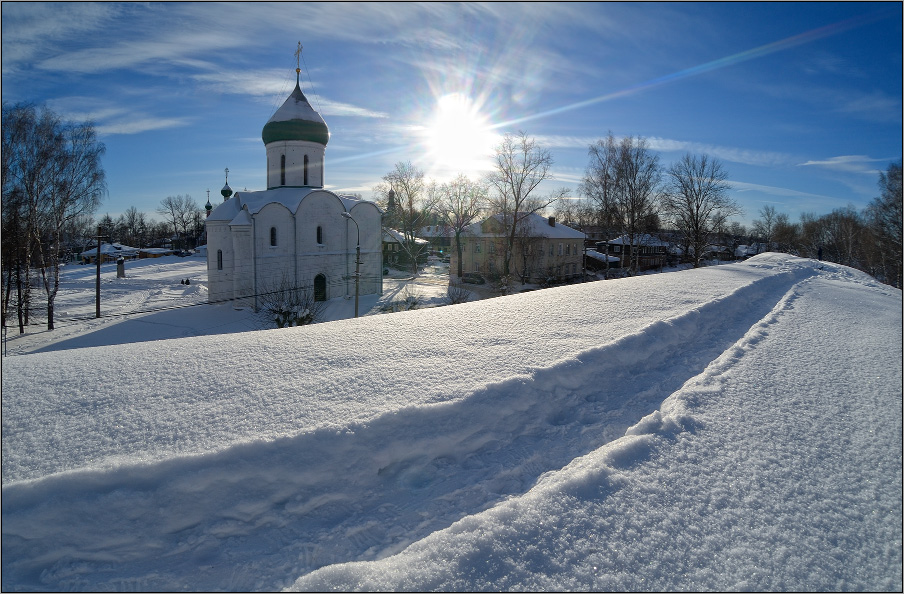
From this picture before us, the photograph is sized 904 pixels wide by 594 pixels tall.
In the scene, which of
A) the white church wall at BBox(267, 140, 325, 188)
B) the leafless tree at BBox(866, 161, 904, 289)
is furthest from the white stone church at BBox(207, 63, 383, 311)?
the leafless tree at BBox(866, 161, 904, 289)

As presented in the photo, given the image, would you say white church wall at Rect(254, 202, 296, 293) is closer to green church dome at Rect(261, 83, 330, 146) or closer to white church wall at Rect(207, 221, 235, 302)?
white church wall at Rect(207, 221, 235, 302)

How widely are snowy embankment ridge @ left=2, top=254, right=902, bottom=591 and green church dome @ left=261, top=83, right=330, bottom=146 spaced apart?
22.3m

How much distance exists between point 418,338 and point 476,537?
8.98 ft

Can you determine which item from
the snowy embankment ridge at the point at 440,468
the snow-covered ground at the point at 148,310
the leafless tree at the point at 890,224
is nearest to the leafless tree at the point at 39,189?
the snow-covered ground at the point at 148,310

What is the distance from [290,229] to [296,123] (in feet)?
19.6

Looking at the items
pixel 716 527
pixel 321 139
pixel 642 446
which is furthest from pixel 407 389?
pixel 321 139

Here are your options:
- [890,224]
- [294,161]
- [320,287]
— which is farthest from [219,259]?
[890,224]

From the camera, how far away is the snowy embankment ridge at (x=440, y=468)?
2246 mm

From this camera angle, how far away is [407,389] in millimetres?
3561

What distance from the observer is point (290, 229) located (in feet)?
76.6

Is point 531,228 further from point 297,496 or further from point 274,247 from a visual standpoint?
point 297,496

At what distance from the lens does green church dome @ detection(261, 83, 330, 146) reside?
2436 centimetres

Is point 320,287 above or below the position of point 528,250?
below

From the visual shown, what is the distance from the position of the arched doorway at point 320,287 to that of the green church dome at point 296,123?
7547 mm
